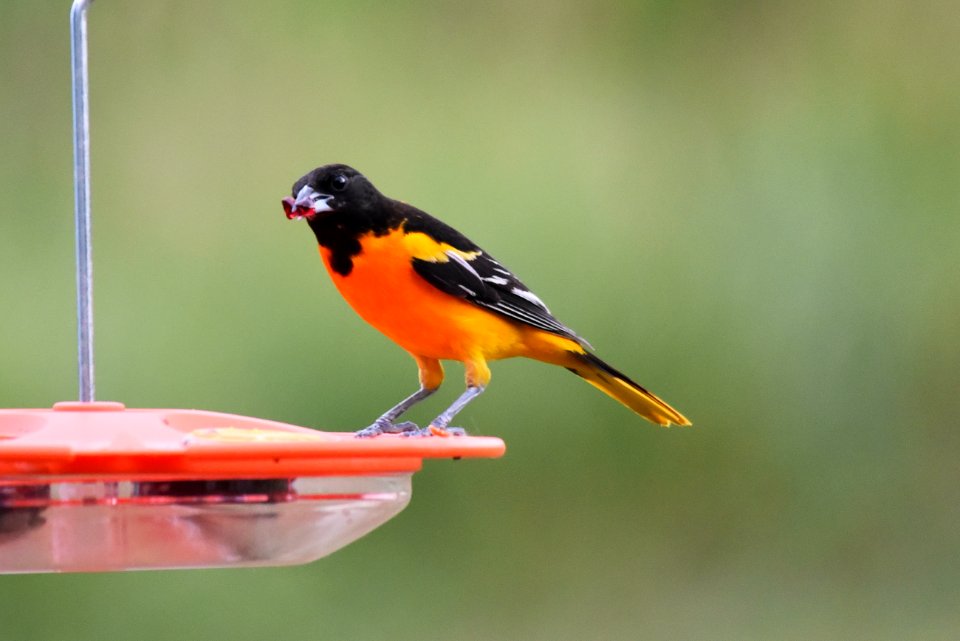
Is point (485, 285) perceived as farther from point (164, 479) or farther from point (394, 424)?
point (164, 479)

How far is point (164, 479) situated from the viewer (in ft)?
5.06

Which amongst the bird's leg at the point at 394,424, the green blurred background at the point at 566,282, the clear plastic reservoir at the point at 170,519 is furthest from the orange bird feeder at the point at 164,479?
the green blurred background at the point at 566,282

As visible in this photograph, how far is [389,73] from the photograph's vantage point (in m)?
4.58

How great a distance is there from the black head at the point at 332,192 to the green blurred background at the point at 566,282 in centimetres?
169

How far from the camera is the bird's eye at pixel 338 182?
2.16 metres

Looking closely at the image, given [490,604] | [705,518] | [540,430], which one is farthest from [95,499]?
[705,518]

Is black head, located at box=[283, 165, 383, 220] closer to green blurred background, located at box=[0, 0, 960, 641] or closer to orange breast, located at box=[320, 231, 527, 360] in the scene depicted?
orange breast, located at box=[320, 231, 527, 360]

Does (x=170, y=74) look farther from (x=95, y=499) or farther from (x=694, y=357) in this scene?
(x=95, y=499)

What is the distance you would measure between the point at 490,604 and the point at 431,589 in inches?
10.0

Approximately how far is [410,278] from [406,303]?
4 centimetres

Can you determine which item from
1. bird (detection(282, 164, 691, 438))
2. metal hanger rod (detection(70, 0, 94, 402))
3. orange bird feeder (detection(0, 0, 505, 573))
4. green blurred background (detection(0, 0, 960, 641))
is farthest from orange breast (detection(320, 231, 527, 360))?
green blurred background (detection(0, 0, 960, 641))

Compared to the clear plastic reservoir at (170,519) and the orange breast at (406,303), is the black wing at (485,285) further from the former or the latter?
the clear plastic reservoir at (170,519)

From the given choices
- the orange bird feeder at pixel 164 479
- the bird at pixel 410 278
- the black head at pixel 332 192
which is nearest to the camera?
the orange bird feeder at pixel 164 479

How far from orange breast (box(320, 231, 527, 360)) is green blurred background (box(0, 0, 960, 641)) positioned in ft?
5.26
